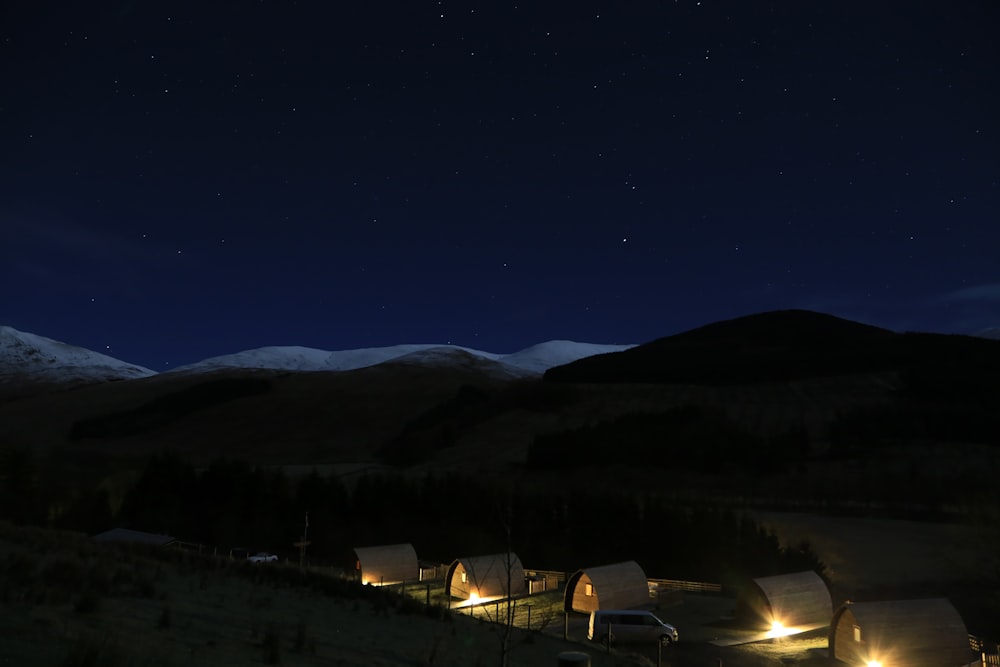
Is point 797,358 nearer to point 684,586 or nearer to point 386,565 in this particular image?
point 684,586

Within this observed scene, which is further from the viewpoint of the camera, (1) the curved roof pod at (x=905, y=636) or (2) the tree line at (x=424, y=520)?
(2) the tree line at (x=424, y=520)

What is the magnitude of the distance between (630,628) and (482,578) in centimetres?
1278

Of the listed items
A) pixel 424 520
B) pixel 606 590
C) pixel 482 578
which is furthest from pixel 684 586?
pixel 424 520

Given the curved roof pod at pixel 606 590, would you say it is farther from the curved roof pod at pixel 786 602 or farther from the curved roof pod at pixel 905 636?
the curved roof pod at pixel 905 636

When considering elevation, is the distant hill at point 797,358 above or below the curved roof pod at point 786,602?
above

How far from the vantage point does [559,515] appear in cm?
5922

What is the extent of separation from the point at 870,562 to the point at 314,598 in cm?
4176

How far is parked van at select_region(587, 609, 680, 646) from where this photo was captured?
94.9ft

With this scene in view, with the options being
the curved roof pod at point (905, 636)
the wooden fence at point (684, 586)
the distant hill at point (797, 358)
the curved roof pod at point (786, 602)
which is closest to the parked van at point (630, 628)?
the curved roof pod at point (786, 602)

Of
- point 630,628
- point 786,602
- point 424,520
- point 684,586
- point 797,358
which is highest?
point 797,358

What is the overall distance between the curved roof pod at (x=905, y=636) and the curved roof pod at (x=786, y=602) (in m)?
6.44

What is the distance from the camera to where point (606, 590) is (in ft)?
118

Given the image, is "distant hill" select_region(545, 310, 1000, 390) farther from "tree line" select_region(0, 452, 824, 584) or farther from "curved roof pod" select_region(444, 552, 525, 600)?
"curved roof pod" select_region(444, 552, 525, 600)

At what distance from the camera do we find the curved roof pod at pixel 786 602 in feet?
108
